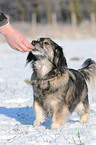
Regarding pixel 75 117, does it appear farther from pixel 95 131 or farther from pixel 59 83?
pixel 95 131

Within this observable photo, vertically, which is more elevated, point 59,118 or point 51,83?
point 51,83

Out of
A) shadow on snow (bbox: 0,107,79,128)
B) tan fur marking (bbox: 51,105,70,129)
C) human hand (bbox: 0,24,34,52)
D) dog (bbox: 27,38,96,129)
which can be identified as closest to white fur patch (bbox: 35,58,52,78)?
dog (bbox: 27,38,96,129)

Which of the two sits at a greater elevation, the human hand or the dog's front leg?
the human hand

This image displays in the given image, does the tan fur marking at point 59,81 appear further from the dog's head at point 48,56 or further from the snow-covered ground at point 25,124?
the snow-covered ground at point 25,124

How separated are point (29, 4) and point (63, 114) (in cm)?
4334

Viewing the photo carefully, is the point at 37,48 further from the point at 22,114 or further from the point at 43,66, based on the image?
the point at 22,114

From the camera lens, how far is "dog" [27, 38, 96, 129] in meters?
4.58

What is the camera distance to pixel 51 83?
4.68 meters

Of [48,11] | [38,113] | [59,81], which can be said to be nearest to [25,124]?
[38,113]

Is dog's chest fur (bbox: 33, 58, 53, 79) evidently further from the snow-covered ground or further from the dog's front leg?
the snow-covered ground

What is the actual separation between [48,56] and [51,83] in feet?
1.56

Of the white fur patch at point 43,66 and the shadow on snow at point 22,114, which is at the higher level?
the white fur patch at point 43,66

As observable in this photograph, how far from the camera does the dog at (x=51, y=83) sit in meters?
4.58

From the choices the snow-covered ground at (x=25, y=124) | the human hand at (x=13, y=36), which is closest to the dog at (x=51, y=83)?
the snow-covered ground at (x=25, y=124)
